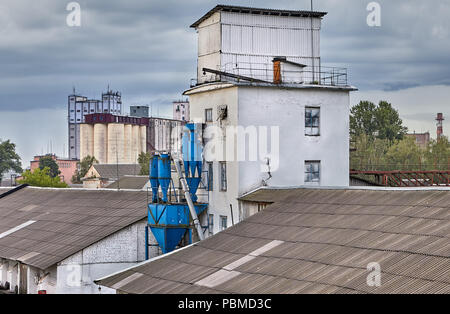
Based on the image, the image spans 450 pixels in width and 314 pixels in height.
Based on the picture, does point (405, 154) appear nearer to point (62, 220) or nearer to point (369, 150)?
point (369, 150)

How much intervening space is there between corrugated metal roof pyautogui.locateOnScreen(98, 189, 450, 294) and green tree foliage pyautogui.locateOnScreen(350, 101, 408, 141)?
81408mm

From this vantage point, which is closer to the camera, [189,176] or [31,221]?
[189,176]

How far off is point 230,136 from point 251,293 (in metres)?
13.0

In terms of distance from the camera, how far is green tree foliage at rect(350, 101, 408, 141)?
10500 centimetres

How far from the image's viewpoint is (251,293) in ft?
57.2

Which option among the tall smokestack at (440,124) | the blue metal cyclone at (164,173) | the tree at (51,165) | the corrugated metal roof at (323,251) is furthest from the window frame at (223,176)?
the tree at (51,165)

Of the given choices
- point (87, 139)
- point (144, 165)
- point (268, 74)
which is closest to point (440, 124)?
point (144, 165)

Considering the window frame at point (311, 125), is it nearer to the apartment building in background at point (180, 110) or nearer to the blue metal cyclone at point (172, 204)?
the blue metal cyclone at point (172, 204)

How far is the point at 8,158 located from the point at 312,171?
124 meters

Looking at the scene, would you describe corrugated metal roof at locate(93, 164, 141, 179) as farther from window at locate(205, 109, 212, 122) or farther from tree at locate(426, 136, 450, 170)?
window at locate(205, 109, 212, 122)
